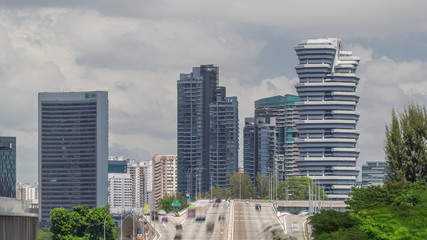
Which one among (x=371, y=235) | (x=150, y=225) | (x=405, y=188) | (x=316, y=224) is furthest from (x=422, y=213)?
(x=150, y=225)

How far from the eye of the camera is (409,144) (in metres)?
96.9

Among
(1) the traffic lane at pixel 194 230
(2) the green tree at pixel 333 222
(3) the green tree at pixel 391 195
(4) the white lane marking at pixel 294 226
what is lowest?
(1) the traffic lane at pixel 194 230

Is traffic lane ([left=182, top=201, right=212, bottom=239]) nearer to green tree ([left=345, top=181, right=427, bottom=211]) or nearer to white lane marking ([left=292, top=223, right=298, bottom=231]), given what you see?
white lane marking ([left=292, top=223, right=298, bottom=231])

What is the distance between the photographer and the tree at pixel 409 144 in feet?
315

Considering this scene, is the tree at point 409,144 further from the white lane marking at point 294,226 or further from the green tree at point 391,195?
the white lane marking at point 294,226

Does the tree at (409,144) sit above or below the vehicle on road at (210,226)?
above

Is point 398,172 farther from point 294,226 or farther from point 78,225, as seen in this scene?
point 78,225

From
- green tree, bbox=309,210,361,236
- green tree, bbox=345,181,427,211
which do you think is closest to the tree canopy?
green tree, bbox=345,181,427,211

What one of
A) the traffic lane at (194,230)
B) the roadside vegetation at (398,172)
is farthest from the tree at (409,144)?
the traffic lane at (194,230)

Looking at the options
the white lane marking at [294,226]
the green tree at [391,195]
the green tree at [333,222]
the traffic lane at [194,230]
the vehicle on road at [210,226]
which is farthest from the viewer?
the vehicle on road at [210,226]

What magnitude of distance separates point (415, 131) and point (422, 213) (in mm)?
40984

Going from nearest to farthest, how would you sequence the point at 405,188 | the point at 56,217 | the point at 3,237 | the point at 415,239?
the point at 3,237, the point at 415,239, the point at 405,188, the point at 56,217

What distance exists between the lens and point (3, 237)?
83.2 feet

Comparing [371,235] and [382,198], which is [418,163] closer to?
[382,198]
